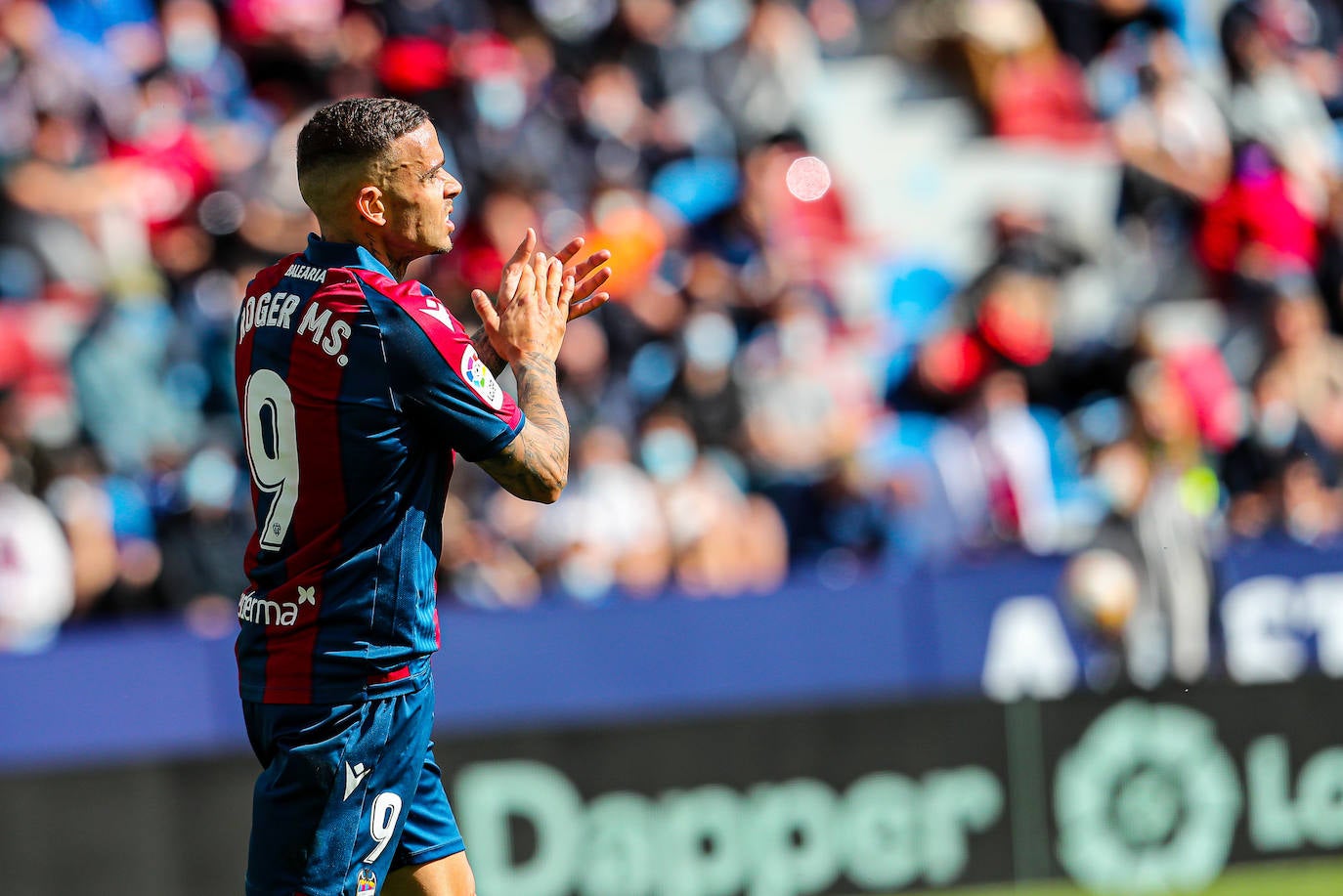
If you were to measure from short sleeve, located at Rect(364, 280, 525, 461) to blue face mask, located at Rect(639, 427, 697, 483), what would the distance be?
5.70 m

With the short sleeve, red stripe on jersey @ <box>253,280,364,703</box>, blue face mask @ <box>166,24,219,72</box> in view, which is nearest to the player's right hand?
the short sleeve

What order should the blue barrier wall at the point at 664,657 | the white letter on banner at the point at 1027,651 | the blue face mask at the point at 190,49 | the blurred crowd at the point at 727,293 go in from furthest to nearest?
the blue face mask at the point at 190,49 → the white letter on banner at the point at 1027,651 → the blurred crowd at the point at 727,293 → the blue barrier wall at the point at 664,657

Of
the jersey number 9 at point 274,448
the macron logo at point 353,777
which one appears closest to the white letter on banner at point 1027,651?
the macron logo at point 353,777

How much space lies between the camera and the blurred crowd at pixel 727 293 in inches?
354

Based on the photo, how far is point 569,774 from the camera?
7418mm

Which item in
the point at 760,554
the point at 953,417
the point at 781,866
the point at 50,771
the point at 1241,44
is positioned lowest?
the point at 781,866

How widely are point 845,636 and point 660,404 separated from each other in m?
1.63

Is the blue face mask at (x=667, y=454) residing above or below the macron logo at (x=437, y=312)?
above

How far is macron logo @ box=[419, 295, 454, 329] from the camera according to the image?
146 inches

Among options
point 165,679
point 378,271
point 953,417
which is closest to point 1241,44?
point 953,417

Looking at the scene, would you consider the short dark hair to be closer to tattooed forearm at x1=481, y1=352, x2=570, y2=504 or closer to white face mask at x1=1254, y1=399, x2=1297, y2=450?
tattooed forearm at x1=481, y1=352, x2=570, y2=504

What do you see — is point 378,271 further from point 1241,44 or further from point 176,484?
point 1241,44

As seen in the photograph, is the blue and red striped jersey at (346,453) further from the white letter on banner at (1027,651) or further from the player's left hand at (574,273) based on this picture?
the white letter on banner at (1027,651)

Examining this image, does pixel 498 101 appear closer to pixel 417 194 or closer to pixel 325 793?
pixel 417 194
